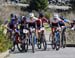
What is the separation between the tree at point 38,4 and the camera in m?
63.2

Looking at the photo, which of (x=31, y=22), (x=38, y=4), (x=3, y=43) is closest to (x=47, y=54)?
(x=31, y=22)

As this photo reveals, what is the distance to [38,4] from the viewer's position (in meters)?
64.4

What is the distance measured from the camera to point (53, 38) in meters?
20.1

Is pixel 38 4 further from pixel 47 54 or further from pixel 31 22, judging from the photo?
pixel 47 54

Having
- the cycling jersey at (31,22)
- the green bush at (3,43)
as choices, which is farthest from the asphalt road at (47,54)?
the cycling jersey at (31,22)

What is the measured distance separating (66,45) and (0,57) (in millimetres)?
6829

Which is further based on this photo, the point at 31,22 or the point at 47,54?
the point at 31,22

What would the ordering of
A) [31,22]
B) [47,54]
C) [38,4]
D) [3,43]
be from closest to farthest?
[3,43], [47,54], [31,22], [38,4]

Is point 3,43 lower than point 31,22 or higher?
lower

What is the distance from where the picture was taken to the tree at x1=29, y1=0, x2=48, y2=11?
207ft

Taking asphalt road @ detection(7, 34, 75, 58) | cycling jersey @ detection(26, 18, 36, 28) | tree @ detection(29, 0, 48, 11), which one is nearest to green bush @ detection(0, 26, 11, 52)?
asphalt road @ detection(7, 34, 75, 58)

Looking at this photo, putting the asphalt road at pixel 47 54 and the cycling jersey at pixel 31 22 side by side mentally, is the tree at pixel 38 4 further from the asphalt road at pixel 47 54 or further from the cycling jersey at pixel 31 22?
the cycling jersey at pixel 31 22

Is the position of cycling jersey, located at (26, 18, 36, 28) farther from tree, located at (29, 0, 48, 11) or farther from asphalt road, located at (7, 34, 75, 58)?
tree, located at (29, 0, 48, 11)

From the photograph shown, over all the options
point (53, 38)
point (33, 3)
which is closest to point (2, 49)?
point (53, 38)
